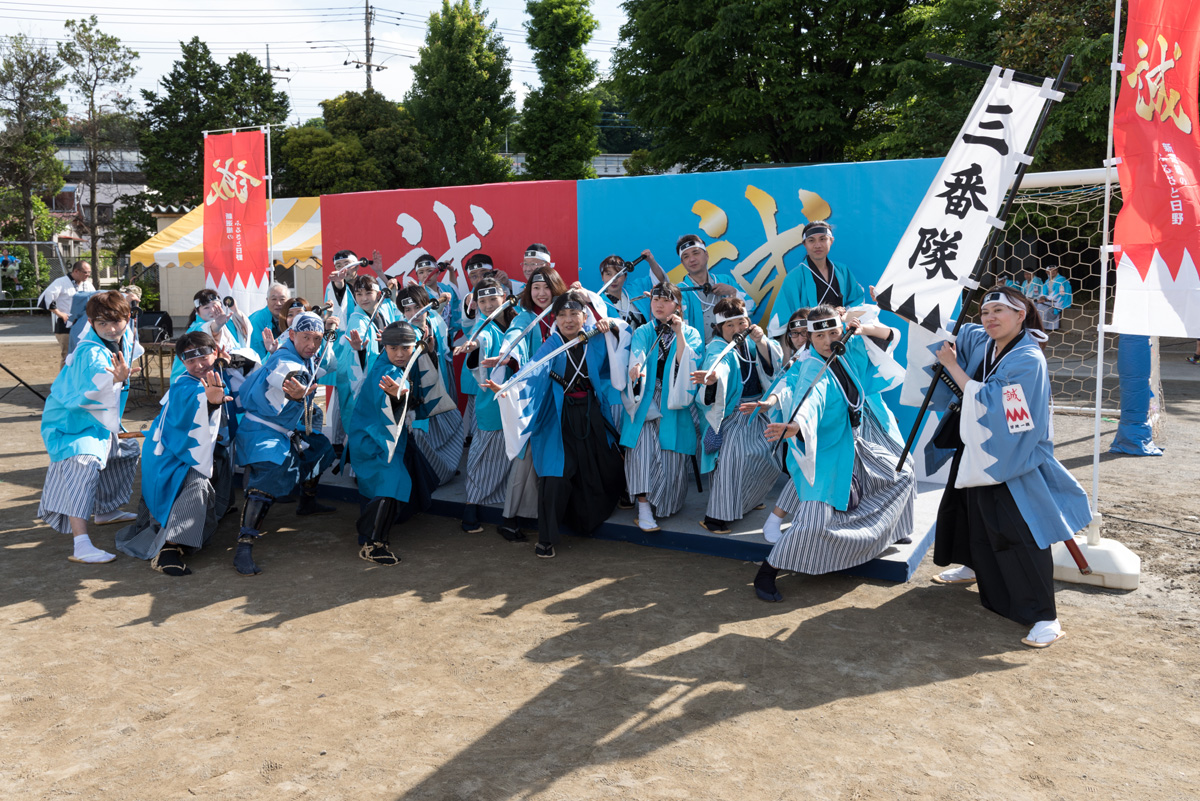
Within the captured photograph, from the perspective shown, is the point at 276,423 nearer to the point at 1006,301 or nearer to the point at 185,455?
the point at 185,455

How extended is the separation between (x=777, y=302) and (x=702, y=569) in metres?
2.14

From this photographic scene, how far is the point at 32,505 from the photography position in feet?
20.7

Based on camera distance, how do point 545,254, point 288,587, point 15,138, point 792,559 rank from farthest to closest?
point 15,138 → point 545,254 → point 288,587 → point 792,559

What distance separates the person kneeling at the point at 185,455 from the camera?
4875mm

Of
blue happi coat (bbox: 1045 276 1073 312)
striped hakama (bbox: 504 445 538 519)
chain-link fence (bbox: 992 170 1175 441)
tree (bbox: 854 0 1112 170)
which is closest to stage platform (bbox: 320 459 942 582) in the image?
striped hakama (bbox: 504 445 538 519)

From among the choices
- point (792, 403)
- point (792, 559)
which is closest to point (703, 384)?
point (792, 403)

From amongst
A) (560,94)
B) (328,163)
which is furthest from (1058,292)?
(328,163)

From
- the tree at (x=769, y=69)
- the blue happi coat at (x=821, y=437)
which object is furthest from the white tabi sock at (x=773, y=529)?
the tree at (x=769, y=69)

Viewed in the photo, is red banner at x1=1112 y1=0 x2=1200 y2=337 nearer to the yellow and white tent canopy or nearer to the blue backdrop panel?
the blue backdrop panel

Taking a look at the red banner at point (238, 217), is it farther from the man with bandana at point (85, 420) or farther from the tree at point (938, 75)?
the tree at point (938, 75)

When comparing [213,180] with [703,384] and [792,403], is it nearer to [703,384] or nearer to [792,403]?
[703,384]

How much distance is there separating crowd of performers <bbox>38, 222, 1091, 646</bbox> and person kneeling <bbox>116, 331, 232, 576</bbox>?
13 millimetres

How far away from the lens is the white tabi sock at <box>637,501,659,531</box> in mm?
5285

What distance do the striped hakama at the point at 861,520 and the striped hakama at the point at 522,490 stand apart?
1.60 meters
